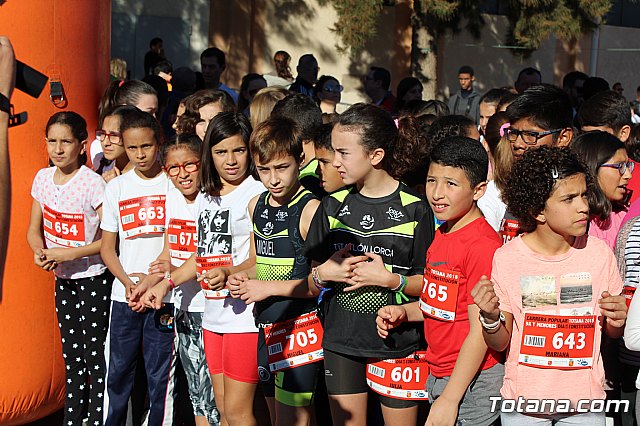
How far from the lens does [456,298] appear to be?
3.76 metres

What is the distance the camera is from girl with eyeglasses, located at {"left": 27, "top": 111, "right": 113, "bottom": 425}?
17.7ft

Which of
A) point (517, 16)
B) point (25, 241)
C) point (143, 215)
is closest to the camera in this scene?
point (143, 215)

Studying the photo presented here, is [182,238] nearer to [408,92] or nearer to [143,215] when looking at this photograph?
[143,215]

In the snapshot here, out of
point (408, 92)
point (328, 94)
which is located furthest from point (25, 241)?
point (408, 92)

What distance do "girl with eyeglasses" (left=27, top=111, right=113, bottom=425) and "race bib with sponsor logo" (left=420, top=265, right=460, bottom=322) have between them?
2286 mm

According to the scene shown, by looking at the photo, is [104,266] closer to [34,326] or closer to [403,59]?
[34,326]

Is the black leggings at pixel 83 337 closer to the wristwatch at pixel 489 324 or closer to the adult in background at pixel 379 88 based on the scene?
the wristwatch at pixel 489 324

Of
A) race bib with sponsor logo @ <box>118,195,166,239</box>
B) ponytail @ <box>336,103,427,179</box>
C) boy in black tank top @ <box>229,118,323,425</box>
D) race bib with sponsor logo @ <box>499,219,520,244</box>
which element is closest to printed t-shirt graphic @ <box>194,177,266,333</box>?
boy in black tank top @ <box>229,118,323,425</box>

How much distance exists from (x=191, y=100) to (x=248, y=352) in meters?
2.01

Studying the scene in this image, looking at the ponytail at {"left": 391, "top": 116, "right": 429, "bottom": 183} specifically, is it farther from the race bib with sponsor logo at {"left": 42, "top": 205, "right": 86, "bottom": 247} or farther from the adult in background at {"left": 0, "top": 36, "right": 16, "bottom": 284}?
the race bib with sponsor logo at {"left": 42, "top": 205, "right": 86, "bottom": 247}

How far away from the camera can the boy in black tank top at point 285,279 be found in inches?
173

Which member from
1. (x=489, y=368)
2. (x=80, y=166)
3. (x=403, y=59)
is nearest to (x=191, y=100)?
(x=80, y=166)

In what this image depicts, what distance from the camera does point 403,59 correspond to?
1842 cm

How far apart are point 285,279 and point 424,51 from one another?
485 inches
